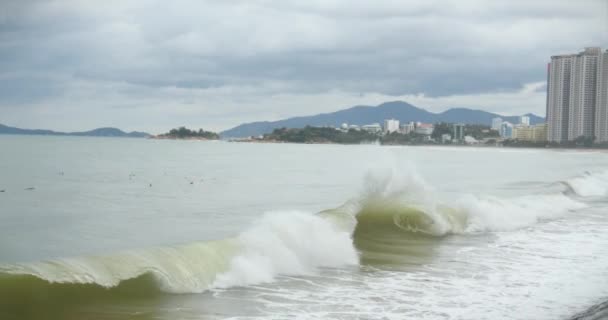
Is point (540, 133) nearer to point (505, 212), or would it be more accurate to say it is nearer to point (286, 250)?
point (505, 212)

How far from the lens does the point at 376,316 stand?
8.53 m

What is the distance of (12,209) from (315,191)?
16.0m

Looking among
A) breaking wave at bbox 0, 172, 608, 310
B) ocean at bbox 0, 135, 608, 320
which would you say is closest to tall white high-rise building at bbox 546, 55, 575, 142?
ocean at bbox 0, 135, 608, 320

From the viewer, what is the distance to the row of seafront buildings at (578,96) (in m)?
156

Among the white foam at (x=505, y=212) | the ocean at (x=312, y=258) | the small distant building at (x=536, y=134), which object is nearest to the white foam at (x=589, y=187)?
the ocean at (x=312, y=258)

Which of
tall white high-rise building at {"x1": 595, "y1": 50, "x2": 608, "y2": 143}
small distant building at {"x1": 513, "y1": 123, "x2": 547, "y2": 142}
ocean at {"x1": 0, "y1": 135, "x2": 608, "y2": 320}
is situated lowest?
ocean at {"x1": 0, "y1": 135, "x2": 608, "y2": 320}

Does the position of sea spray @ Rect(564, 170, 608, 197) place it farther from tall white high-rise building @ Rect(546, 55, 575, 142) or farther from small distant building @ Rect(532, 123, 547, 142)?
small distant building @ Rect(532, 123, 547, 142)

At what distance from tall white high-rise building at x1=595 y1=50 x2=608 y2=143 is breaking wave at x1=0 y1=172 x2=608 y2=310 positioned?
148 meters

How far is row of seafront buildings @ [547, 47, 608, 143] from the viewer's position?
15612cm

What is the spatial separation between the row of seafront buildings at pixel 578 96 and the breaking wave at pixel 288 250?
149 metres

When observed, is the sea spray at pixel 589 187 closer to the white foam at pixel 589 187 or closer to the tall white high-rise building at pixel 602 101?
the white foam at pixel 589 187

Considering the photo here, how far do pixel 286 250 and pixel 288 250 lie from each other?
0.06 metres

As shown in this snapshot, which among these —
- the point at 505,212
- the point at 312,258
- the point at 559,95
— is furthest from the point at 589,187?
the point at 559,95

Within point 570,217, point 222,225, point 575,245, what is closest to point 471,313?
point 575,245
